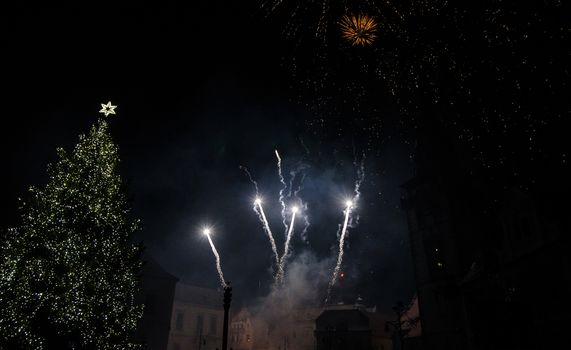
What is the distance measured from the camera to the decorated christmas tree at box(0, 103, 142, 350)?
12.9 m

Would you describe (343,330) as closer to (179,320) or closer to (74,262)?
(179,320)

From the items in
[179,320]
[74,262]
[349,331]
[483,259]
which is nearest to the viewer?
[74,262]

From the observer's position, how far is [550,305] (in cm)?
1734

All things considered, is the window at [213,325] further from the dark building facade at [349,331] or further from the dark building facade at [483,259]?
the dark building facade at [483,259]

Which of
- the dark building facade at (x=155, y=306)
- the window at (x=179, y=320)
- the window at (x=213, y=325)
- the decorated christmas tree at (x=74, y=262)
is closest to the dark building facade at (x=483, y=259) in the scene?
the decorated christmas tree at (x=74, y=262)

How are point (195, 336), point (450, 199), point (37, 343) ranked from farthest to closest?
point (195, 336)
point (450, 199)
point (37, 343)

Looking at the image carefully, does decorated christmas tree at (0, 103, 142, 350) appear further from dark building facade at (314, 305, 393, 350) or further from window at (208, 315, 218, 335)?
window at (208, 315, 218, 335)

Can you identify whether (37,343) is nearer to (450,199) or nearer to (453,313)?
(453,313)

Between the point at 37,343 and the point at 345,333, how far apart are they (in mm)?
46831

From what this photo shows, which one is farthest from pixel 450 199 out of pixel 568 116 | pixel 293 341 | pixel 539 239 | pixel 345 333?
pixel 293 341

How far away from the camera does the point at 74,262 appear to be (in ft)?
45.7

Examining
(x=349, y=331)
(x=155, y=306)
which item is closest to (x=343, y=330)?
(x=349, y=331)

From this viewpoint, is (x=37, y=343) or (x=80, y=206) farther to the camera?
(x=80, y=206)

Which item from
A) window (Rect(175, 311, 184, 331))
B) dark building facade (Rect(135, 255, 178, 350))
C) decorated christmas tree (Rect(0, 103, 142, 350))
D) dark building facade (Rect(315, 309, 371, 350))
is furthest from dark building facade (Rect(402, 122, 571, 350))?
window (Rect(175, 311, 184, 331))
